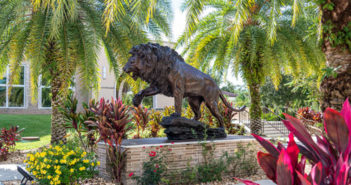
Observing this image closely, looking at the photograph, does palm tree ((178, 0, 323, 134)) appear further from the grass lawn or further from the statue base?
the grass lawn

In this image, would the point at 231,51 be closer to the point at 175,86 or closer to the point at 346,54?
the point at 175,86

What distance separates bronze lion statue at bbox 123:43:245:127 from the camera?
18.8 feet

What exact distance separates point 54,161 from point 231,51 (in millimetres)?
8195

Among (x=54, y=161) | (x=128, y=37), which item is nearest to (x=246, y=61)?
(x=128, y=37)

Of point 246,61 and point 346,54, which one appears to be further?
point 246,61

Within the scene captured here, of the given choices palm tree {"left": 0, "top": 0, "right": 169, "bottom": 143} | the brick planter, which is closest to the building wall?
palm tree {"left": 0, "top": 0, "right": 169, "bottom": 143}

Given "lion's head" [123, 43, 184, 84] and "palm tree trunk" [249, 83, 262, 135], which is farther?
"palm tree trunk" [249, 83, 262, 135]

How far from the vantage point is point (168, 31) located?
10359 mm

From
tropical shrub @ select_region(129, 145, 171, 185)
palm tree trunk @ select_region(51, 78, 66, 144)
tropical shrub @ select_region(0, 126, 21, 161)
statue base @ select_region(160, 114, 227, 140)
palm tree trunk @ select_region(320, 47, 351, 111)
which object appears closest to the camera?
palm tree trunk @ select_region(320, 47, 351, 111)

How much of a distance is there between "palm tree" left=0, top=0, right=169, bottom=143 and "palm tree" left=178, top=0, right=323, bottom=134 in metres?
2.49

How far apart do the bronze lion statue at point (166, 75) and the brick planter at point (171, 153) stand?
778 millimetres

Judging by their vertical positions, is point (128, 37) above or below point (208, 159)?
above

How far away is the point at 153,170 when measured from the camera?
5.20 meters

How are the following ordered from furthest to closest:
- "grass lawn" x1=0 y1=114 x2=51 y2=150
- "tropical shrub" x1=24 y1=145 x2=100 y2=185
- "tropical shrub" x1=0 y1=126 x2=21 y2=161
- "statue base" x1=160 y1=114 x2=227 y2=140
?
"grass lawn" x1=0 y1=114 x2=51 y2=150, "tropical shrub" x1=0 y1=126 x2=21 y2=161, "statue base" x1=160 y1=114 x2=227 y2=140, "tropical shrub" x1=24 y1=145 x2=100 y2=185
